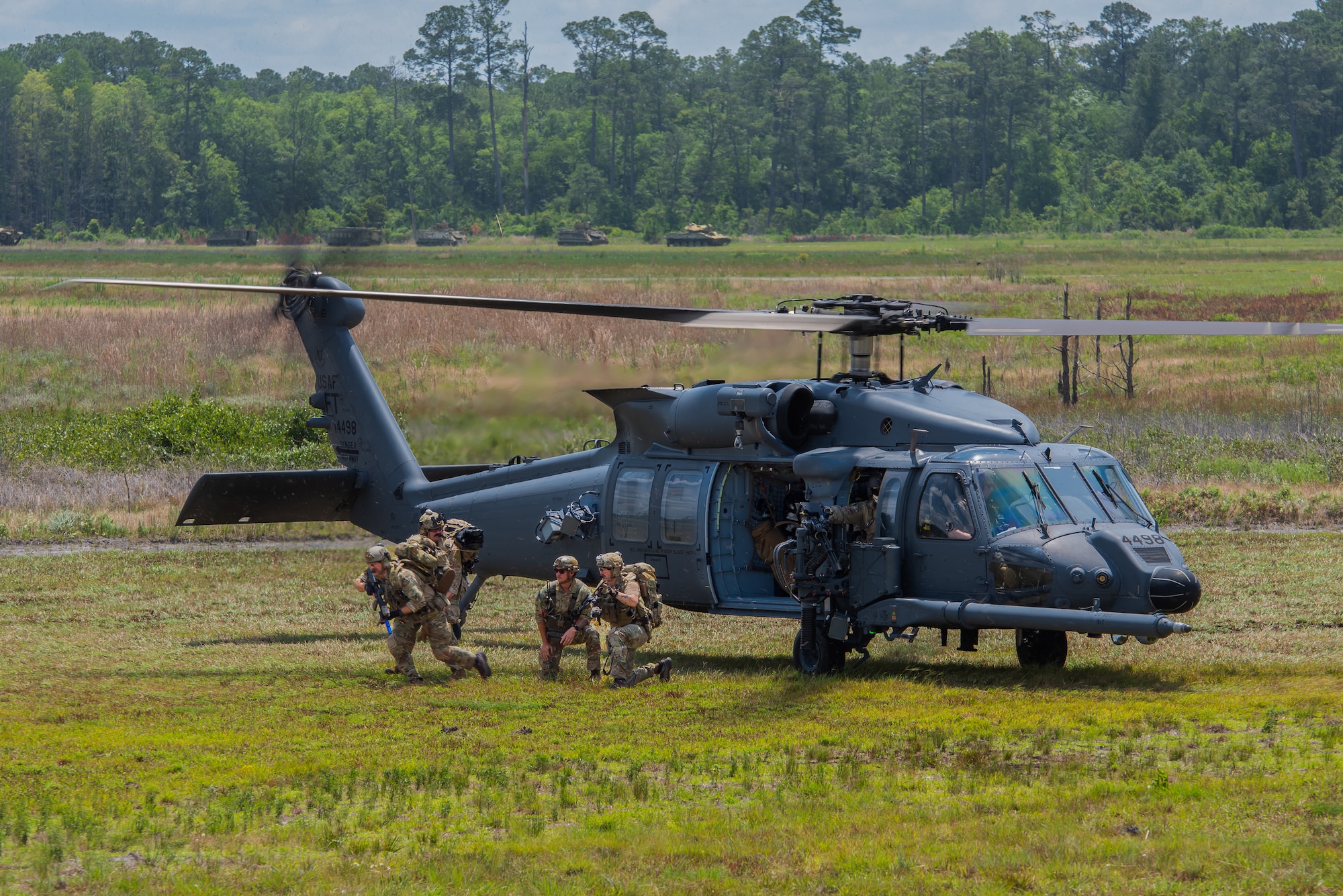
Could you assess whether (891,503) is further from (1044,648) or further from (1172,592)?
(1172,592)

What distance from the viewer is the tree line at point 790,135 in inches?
4235

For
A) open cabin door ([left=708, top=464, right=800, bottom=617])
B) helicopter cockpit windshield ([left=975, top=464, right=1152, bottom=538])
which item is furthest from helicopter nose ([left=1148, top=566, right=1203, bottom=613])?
open cabin door ([left=708, top=464, right=800, bottom=617])

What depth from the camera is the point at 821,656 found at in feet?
42.5

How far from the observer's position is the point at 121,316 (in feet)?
145

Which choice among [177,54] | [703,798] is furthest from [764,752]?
[177,54]

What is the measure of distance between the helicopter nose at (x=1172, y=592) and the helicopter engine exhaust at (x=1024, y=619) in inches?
3.9

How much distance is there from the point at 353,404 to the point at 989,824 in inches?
444

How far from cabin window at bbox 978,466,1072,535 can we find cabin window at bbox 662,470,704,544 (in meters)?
2.86

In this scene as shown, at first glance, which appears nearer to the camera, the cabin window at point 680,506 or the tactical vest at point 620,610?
the tactical vest at point 620,610

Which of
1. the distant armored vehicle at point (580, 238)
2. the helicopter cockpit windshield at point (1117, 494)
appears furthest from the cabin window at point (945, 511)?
the distant armored vehicle at point (580, 238)

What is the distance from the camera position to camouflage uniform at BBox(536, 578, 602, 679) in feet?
42.7

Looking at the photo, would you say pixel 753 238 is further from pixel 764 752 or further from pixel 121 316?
pixel 764 752

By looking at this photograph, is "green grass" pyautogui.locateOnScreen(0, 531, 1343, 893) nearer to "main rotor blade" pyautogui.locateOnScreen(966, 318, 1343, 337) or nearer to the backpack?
the backpack

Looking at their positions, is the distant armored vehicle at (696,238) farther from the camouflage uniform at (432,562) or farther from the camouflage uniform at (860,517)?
the camouflage uniform at (860,517)
